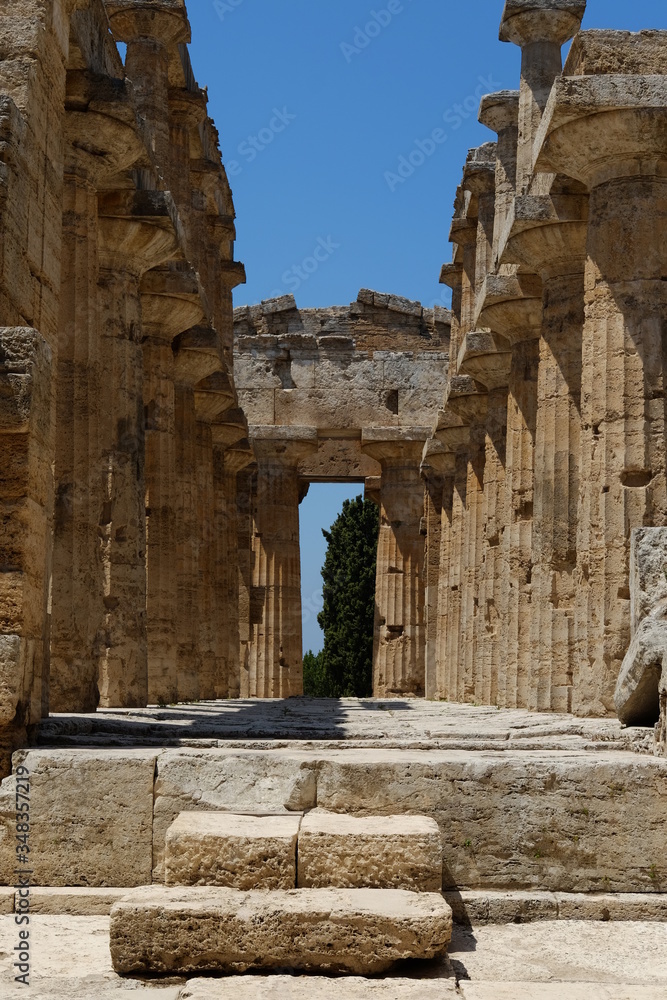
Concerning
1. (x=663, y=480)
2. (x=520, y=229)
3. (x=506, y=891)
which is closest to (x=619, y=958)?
(x=506, y=891)

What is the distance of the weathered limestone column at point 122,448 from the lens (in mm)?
14305

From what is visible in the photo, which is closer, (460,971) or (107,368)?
(460,971)

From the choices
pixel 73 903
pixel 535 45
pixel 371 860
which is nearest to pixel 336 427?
pixel 535 45

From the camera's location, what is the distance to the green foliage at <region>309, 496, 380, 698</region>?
37.6 meters

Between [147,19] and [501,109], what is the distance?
5.53 metres

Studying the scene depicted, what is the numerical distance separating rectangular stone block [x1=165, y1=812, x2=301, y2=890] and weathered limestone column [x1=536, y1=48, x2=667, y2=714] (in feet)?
21.6

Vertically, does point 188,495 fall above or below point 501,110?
below

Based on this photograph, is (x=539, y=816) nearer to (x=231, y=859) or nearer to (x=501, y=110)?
(x=231, y=859)

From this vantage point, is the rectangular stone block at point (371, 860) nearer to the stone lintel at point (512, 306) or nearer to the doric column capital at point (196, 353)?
the stone lintel at point (512, 306)

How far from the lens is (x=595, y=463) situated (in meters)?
12.9

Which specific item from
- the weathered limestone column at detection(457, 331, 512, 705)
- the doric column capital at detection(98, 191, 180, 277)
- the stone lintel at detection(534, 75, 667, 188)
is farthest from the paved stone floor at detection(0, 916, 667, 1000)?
the weathered limestone column at detection(457, 331, 512, 705)

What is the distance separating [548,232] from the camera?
48.0 ft

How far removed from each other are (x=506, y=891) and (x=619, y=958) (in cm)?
93

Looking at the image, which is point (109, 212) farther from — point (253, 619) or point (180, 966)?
point (253, 619)
